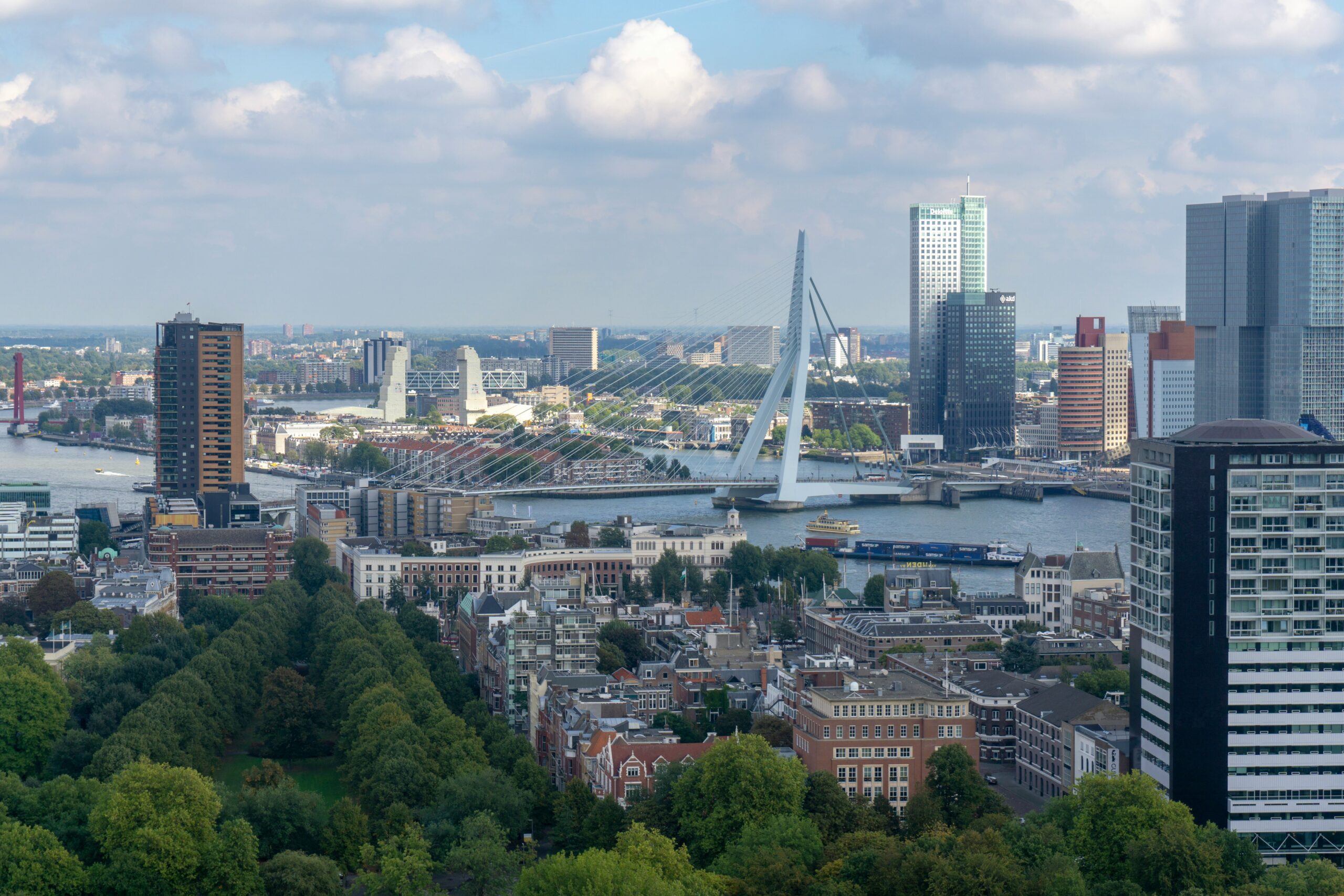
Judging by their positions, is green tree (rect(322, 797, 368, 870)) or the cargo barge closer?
green tree (rect(322, 797, 368, 870))

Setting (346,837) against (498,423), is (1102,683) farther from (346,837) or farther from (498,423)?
(498,423)

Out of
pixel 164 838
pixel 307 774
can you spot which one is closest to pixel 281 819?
pixel 164 838

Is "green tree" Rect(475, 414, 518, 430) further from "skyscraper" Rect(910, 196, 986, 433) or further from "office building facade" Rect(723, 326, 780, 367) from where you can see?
"office building facade" Rect(723, 326, 780, 367)

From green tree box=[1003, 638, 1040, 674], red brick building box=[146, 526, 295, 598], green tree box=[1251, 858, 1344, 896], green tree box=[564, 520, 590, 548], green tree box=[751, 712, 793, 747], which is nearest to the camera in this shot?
green tree box=[1251, 858, 1344, 896]

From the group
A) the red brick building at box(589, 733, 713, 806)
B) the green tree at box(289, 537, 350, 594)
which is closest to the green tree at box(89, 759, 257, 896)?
the red brick building at box(589, 733, 713, 806)

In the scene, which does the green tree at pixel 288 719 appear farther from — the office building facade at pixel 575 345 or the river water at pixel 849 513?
the office building facade at pixel 575 345

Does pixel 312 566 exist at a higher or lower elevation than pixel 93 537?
lower

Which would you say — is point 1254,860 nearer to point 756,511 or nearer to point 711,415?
point 756,511

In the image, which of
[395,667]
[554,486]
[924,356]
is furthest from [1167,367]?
[395,667]
